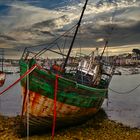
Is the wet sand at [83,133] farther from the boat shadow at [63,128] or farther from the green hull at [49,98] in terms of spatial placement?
the green hull at [49,98]

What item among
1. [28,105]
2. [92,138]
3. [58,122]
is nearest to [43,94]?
[28,105]

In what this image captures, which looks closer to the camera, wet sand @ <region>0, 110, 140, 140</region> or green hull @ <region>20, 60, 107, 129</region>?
green hull @ <region>20, 60, 107, 129</region>

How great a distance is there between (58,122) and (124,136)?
4.13 meters

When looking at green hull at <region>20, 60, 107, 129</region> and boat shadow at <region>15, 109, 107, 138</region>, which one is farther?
boat shadow at <region>15, 109, 107, 138</region>

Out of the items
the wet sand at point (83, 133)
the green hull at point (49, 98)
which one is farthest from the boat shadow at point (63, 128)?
the green hull at point (49, 98)

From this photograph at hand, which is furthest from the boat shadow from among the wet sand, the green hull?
the green hull

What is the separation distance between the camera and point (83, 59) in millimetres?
23875

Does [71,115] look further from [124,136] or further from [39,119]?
[124,136]

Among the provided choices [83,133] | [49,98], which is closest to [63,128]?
[83,133]

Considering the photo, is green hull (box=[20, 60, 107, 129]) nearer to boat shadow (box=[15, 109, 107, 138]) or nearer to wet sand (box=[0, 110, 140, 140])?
boat shadow (box=[15, 109, 107, 138])

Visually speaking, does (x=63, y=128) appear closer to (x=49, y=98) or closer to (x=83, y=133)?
(x=83, y=133)

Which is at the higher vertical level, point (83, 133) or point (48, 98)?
point (48, 98)

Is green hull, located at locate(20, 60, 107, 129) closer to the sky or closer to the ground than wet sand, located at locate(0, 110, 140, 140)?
closer to the sky

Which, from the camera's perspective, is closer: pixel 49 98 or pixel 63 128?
pixel 49 98
